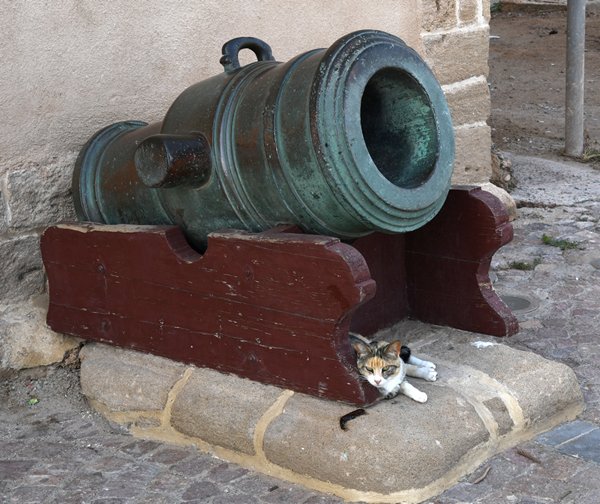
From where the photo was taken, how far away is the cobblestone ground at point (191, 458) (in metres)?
3.45

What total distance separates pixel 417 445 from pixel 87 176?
1738mm

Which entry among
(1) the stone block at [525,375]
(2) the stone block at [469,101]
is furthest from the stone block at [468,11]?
(1) the stone block at [525,375]

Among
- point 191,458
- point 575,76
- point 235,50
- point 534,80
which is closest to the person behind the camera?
point 191,458

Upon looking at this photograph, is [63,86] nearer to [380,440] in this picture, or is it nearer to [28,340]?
[28,340]

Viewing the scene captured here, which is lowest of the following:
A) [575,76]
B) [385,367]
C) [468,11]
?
[575,76]

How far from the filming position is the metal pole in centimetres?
782

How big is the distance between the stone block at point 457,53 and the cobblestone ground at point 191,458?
1.61 metres

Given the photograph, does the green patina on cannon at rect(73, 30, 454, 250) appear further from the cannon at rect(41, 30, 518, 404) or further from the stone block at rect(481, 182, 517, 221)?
the stone block at rect(481, 182, 517, 221)

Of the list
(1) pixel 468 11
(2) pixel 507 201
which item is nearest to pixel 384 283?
(1) pixel 468 11

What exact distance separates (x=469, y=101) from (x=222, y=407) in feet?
10.4

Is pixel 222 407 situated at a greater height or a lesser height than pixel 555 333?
greater

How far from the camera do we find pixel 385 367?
3.50m

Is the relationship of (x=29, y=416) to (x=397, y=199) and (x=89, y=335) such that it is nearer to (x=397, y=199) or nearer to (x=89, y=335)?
(x=89, y=335)

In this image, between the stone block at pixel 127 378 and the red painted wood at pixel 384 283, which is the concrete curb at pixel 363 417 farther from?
the red painted wood at pixel 384 283
